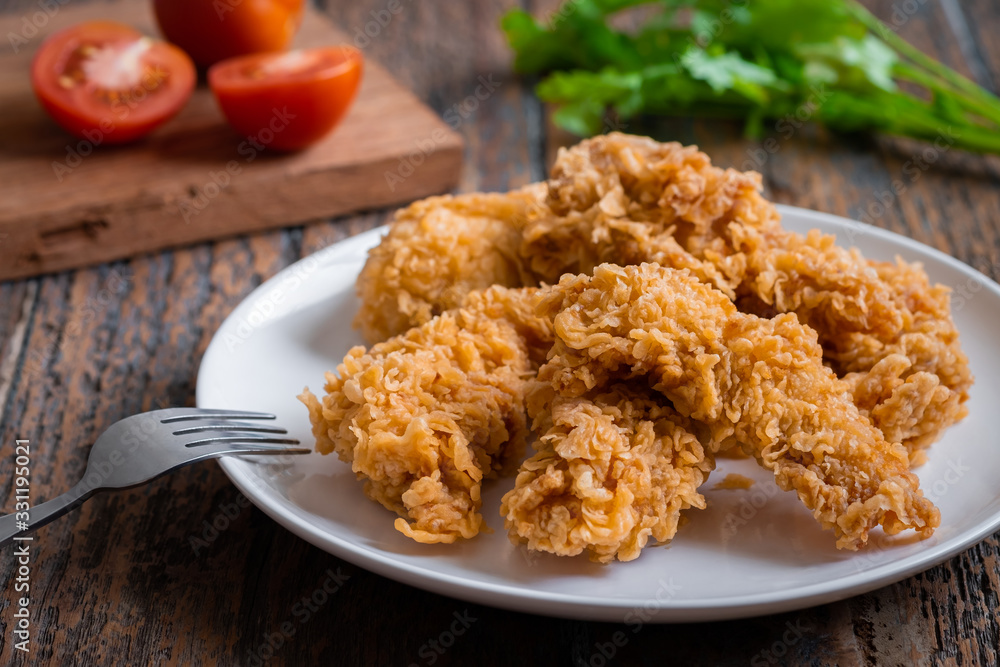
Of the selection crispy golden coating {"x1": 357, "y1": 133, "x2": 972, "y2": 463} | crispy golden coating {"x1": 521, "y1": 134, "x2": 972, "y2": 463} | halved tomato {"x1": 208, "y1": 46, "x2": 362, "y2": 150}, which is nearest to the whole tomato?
halved tomato {"x1": 208, "y1": 46, "x2": 362, "y2": 150}

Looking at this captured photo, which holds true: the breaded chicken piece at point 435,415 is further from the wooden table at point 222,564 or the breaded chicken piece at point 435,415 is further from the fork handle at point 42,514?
the fork handle at point 42,514

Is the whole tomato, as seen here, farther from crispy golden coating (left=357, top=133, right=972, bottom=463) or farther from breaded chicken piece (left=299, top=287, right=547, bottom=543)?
breaded chicken piece (left=299, top=287, right=547, bottom=543)

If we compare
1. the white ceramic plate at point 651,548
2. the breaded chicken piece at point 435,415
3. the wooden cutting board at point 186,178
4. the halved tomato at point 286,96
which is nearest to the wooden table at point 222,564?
the wooden cutting board at point 186,178

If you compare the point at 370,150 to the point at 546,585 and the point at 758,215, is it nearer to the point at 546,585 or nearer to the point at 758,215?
the point at 758,215

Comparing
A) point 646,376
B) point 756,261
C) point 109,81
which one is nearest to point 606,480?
point 646,376

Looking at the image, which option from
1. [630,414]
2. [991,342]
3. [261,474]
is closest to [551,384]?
[630,414]

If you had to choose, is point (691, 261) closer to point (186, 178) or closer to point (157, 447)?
point (157, 447)
